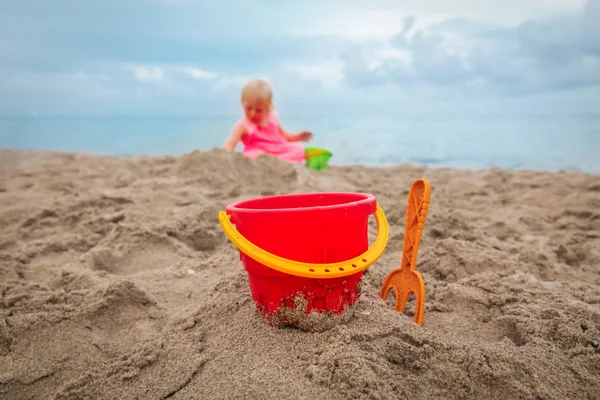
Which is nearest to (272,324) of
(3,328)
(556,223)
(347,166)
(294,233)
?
(294,233)

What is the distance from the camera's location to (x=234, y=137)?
163 inches

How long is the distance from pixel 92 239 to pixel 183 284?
0.78 meters

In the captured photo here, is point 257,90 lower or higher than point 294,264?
higher

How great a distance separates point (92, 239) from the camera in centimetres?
223

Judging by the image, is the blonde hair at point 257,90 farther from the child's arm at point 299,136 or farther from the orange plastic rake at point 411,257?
the orange plastic rake at point 411,257

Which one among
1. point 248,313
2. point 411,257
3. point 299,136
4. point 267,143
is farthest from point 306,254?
point 299,136

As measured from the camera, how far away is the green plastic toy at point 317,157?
13.7ft

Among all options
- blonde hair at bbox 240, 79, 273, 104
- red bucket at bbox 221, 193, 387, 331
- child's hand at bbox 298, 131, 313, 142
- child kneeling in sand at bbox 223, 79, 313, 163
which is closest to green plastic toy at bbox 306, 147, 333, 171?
child kneeling in sand at bbox 223, 79, 313, 163

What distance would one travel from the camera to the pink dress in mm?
4223

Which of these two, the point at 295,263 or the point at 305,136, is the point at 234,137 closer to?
the point at 305,136

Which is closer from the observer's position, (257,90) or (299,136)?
(257,90)

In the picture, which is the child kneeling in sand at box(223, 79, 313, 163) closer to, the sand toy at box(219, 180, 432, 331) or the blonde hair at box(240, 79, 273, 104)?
the blonde hair at box(240, 79, 273, 104)

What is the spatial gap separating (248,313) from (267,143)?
125 inches

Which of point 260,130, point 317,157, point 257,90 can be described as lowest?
point 317,157
